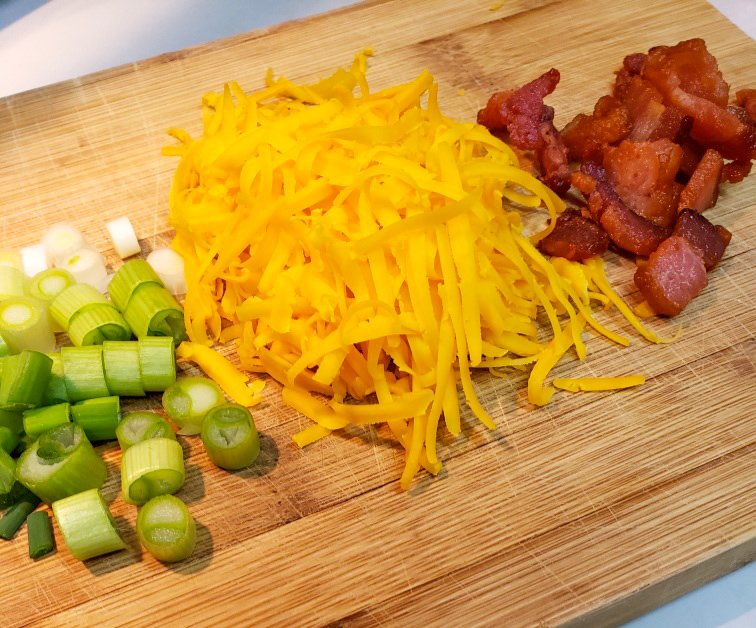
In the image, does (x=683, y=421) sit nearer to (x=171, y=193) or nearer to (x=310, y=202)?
(x=310, y=202)

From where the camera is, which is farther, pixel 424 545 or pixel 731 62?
pixel 731 62

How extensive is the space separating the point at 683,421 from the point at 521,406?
474mm

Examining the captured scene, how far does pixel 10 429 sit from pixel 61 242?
717 mm

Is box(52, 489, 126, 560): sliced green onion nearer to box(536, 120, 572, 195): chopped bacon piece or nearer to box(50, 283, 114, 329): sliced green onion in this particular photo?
box(50, 283, 114, 329): sliced green onion

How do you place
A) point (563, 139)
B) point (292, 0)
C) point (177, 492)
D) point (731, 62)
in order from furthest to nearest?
1. point (292, 0)
2. point (731, 62)
3. point (563, 139)
4. point (177, 492)

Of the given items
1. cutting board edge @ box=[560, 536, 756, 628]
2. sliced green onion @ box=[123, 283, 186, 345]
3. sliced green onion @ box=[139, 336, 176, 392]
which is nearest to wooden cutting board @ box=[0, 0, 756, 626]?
cutting board edge @ box=[560, 536, 756, 628]

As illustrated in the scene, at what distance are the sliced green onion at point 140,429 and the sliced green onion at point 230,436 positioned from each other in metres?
0.11

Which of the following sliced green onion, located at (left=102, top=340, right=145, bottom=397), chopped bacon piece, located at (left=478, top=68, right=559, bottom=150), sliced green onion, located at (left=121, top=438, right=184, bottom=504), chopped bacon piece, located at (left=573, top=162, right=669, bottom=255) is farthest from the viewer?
chopped bacon piece, located at (left=478, top=68, right=559, bottom=150)

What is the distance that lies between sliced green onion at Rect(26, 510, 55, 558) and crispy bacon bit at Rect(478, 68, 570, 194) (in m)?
2.00

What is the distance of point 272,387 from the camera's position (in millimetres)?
2518

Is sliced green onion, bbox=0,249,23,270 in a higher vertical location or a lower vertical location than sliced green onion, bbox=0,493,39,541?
higher

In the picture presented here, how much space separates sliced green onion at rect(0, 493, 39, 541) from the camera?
7.15ft

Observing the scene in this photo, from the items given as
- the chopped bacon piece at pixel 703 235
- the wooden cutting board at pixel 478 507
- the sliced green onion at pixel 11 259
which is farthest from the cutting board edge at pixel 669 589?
the sliced green onion at pixel 11 259

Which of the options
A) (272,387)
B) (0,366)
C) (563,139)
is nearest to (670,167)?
(563,139)
